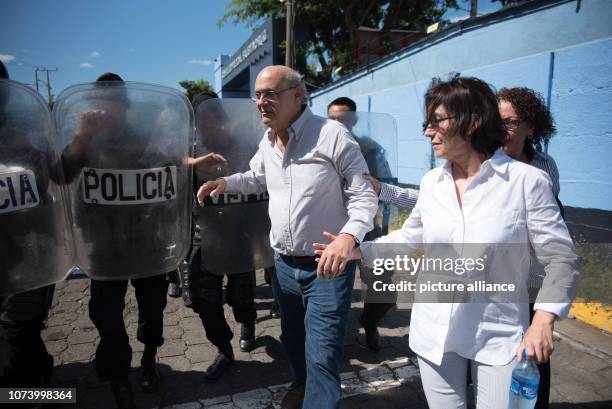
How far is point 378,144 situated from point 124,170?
225 cm

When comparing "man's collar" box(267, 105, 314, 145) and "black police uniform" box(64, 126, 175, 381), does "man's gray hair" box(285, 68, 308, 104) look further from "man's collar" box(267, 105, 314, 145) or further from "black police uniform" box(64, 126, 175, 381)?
"black police uniform" box(64, 126, 175, 381)

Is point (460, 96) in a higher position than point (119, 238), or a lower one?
higher

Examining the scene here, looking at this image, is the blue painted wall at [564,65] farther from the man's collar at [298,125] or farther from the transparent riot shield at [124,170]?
the transparent riot shield at [124,170]

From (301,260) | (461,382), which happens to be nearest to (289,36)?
(301,260)

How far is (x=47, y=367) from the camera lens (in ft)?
7.70

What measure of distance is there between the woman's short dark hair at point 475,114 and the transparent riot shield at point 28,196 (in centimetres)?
162

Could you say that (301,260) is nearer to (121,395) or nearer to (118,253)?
(118,253)

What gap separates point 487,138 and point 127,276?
175cm

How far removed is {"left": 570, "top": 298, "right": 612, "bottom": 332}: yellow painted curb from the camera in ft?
11.0

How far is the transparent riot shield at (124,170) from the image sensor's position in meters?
1.88

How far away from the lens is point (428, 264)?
60.6 inches

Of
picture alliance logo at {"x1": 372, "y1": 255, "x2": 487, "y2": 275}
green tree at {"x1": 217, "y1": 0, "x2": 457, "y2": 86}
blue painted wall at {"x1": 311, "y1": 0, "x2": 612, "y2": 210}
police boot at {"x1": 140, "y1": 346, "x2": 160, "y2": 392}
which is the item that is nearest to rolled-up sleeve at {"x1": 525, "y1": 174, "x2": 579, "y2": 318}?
picture alliance logo at {"x1": 372, "y1": 255, "x2": 487, "y2": 275}

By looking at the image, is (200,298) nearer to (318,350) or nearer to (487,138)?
(318,350)

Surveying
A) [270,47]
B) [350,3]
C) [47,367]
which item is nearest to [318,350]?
[47,367]
